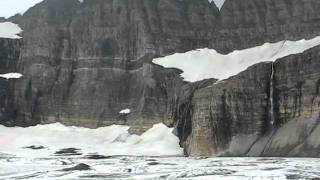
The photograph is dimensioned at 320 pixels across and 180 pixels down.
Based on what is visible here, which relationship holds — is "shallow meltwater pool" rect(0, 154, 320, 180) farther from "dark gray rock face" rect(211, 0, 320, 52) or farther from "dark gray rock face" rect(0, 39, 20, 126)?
"dark gray rock face" rect(0, 39, 20, 126)

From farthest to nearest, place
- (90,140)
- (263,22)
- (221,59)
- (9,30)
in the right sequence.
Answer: (9,30), (263,22), (221,59), (90,140)

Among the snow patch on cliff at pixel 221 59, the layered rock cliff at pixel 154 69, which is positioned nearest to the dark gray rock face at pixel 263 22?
the layered rock cliff at pixel 154 69

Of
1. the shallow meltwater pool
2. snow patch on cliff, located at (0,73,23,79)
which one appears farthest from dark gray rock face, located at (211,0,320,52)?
the shallow meltwater pool

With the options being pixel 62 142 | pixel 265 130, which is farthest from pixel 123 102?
pixel 265 130

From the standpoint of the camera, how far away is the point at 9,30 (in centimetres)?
13600

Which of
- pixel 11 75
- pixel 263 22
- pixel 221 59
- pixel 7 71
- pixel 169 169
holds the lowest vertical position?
pixel 169 169

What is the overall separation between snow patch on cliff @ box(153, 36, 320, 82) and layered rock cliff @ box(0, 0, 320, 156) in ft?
6.49

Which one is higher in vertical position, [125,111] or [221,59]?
[221,59]

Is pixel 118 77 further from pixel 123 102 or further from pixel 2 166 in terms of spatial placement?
pixel 2 166

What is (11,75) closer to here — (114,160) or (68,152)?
(68,152)

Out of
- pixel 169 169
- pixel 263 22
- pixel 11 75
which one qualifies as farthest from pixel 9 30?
pixel 169 169

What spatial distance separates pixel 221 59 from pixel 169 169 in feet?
170

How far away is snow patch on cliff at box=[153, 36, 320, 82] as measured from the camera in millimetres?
99438

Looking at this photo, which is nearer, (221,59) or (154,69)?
(154,69)
